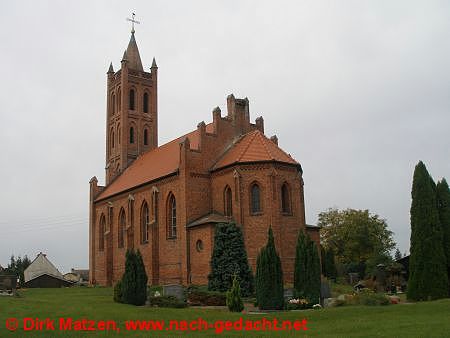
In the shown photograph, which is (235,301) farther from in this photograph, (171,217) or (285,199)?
(171,217)

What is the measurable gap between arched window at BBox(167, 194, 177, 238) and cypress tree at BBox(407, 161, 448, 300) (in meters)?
17.2

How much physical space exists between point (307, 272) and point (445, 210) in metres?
8.50

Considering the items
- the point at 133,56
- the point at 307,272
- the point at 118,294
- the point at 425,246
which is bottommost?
the point at 118,294

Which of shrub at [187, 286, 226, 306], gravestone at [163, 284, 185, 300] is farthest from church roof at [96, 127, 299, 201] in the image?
shrub at [187, 286, 226, 306]

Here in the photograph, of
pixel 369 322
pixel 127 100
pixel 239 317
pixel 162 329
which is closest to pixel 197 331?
pixel 162 329

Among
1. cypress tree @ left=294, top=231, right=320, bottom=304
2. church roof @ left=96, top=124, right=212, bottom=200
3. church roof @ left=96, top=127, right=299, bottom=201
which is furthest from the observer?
church roof @ left=96, top=124, right=212, bottom=200

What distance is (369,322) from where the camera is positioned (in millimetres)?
17938

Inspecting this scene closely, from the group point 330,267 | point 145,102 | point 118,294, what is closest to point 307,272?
point 118,294

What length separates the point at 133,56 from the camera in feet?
185

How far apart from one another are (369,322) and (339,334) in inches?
113

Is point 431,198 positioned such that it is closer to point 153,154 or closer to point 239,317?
point 239,317

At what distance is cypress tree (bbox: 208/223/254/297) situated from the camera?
104 feet

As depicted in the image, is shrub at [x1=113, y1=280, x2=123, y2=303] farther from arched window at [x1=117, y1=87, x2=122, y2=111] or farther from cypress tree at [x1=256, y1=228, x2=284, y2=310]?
arched window at [x1=117, y1=87, x2=122, y2=111]

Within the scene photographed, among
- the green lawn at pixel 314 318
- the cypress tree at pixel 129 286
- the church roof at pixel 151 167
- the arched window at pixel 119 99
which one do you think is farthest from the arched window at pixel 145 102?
the green lawn at pixel 314 318
